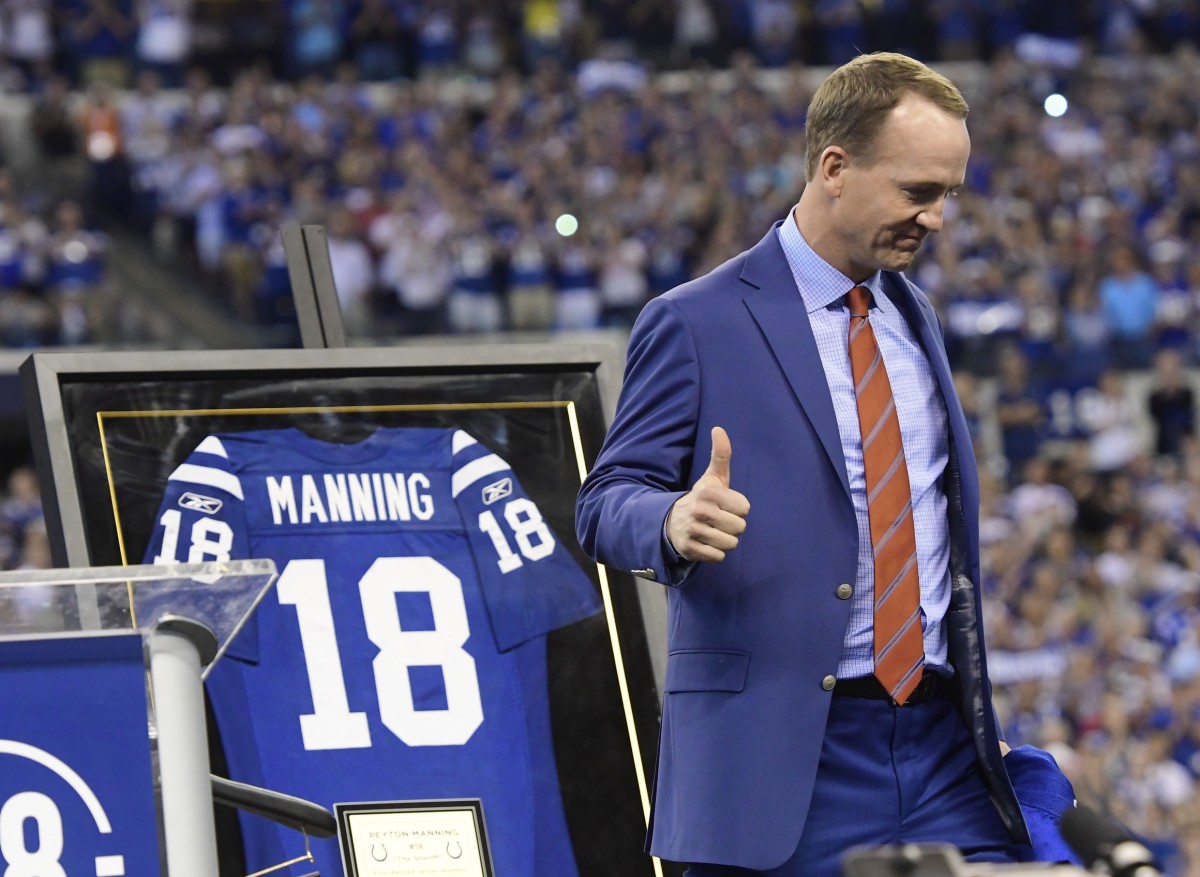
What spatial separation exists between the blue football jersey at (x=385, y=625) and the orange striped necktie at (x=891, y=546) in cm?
114

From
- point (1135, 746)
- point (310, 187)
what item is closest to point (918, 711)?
point (1135, 746)

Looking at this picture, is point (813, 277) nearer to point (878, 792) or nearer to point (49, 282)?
point (878, 792)

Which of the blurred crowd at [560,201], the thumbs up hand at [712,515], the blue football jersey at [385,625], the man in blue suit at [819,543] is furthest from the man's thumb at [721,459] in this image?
the blurred crowd at [560,201]

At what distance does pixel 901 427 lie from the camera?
3039 mm

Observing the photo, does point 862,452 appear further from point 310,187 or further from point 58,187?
point 58,187

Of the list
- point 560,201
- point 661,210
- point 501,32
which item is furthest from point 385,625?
point 501,32

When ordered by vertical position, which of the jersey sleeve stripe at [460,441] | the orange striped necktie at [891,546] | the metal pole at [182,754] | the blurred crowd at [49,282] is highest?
the blurred crowd at [49,282]

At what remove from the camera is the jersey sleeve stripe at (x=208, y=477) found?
388 cm

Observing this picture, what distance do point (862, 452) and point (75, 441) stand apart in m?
1.57

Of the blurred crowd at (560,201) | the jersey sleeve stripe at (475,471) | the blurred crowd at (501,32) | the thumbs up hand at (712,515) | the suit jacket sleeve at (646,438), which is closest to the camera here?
the thumbs up hand at (712,515)

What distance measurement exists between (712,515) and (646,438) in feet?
1.08

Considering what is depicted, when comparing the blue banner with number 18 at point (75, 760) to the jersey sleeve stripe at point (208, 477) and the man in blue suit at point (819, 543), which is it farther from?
the jersey sleeve stripe at point (208, 477)

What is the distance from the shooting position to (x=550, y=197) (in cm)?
1577

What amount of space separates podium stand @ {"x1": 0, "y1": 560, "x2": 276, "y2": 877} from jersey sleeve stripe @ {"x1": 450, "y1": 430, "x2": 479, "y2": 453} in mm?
1826
